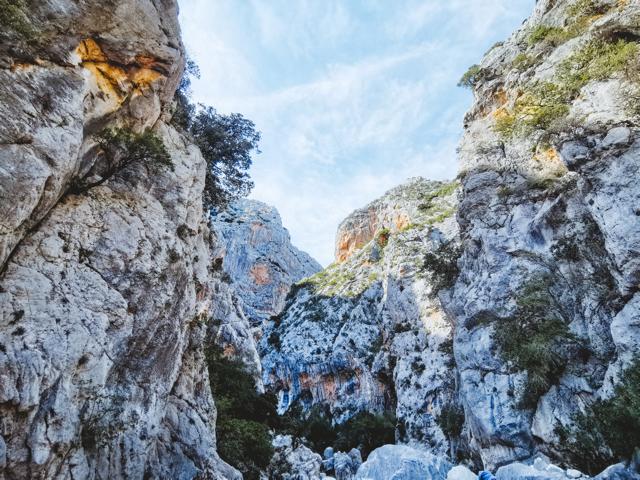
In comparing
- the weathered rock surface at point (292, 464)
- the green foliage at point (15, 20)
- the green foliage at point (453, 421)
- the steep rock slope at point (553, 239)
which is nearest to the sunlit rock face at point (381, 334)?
the green foliage at point (453, 421)

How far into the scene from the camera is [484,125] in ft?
105

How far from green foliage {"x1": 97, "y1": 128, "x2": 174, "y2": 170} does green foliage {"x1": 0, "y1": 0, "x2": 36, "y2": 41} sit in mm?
3604

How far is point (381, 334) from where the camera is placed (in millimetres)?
54656

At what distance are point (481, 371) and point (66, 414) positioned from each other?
20711 mm

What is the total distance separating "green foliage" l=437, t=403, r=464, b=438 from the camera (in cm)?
2806

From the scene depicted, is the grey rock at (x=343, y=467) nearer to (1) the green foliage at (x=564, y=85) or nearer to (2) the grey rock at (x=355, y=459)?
(2) the grey rock at (x=355, y=459)

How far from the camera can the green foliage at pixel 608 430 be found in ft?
42.7

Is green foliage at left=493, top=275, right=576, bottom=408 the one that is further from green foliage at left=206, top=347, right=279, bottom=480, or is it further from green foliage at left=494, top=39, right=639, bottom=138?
green foliage at left=206, top=347, right=279, bottom=480

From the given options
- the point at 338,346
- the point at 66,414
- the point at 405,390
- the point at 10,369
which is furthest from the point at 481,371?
the point at 338,346

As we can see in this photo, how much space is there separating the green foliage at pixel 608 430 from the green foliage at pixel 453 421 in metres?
12.7

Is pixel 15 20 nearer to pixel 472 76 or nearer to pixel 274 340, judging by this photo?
pixel 472 76

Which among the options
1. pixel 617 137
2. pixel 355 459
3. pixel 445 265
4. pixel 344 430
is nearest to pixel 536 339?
pixel 617 137

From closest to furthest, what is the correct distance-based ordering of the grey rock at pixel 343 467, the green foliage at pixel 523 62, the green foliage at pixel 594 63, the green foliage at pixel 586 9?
the green foliage at pixel 594 63 < the green foliage at pixel 586 9 < the green foliage at pixel 523 62 < the grey rock at pixel 343 467

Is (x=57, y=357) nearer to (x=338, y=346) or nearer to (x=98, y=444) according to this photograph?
(x=98, y=444)
